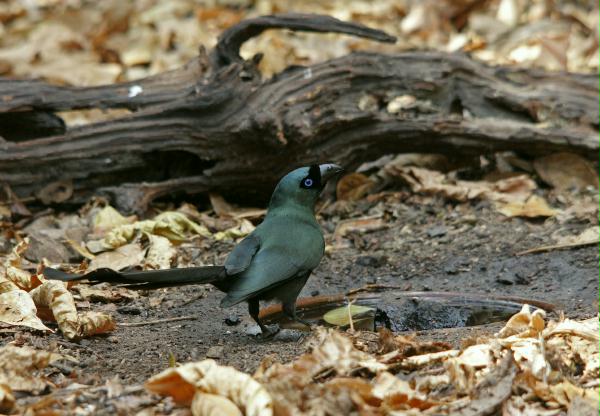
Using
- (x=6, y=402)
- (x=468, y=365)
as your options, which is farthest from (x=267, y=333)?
(x=6, y=402)

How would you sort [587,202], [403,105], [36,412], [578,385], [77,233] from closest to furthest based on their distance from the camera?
[36,412] < [578,385] < [77,233] < [587,202] < [403,105]

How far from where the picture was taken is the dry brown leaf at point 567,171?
270 inches

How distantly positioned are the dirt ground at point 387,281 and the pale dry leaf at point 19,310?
5cm

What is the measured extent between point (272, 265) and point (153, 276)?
616mm

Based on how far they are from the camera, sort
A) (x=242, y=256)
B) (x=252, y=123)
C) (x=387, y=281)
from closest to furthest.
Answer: (x=242, y=256) < (x=387, y=281) < (x=252, y=123)

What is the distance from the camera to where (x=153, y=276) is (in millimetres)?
4160

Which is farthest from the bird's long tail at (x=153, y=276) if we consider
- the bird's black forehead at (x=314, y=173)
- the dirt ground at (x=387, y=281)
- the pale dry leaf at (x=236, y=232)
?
the pale dry leaf at (x=236, y=232)

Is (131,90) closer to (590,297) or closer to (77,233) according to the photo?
(77,233)

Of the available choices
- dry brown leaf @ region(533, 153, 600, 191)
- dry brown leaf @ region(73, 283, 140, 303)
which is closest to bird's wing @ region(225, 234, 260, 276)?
dry brown leaf @ region(73, 283, 140, 303)

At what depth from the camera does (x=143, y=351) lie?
4.23 metres

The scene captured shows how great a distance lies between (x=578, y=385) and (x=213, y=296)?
2369 millimetres

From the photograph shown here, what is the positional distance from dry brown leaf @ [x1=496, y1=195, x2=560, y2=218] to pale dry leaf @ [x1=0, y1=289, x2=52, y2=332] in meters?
3.25

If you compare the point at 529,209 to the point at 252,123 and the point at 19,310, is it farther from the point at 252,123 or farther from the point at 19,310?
the point at 19,310

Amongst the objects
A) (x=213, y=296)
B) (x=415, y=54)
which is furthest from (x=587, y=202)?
(x=213, y=296)
